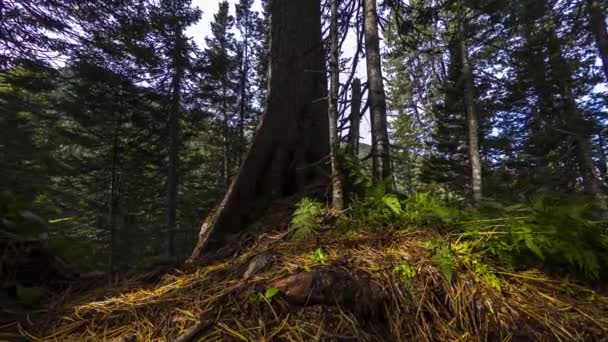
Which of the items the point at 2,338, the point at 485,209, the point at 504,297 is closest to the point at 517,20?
the point at 485,209

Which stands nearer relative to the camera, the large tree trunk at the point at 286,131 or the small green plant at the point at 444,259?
the small green plant at the point at 444,259

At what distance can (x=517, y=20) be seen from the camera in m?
6.40

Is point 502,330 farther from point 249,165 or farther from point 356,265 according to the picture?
point 249,165

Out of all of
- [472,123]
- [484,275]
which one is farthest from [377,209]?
[472,123]

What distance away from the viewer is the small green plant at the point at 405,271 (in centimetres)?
177

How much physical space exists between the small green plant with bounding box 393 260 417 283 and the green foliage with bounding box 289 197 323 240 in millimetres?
774

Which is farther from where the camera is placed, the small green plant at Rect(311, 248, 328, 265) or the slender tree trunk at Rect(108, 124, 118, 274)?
the slender tree trunk at Rect(108, 124, 118, 274)

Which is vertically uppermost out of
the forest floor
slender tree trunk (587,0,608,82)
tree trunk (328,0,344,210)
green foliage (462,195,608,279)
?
slender tree trunk (587,0,608,82)

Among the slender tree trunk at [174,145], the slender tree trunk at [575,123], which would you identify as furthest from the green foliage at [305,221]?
the slender tree trunk at [575,123]

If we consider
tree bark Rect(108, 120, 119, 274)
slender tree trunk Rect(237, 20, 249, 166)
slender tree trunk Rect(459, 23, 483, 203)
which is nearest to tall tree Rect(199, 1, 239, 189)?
slender tree trunk Rect(237, 20, 249, 166)

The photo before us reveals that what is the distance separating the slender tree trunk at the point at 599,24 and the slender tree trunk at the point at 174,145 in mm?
13474

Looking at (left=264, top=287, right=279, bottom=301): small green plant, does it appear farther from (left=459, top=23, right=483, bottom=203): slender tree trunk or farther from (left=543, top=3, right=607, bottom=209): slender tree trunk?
(left=543, top=3, right=607, bottom=209): slender tree trunk

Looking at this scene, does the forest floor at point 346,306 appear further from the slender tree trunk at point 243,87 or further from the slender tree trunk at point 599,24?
the slender tree trunk at point 243,87

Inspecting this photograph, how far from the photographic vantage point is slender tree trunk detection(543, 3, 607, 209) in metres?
10.8
